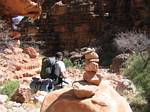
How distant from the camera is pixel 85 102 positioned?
627 cm

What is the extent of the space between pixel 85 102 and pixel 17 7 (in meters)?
21.2

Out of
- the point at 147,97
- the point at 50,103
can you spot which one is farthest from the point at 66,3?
the point at 50,103

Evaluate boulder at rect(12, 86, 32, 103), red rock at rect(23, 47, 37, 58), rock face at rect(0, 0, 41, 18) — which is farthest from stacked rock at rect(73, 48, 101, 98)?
rock face at rect(0, 0, 41, 18)

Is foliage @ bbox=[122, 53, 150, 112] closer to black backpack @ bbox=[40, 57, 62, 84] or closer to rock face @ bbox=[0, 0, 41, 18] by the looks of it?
black backpack @ bbox=[40, 57, 62, 84]

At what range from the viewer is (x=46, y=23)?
26406mm

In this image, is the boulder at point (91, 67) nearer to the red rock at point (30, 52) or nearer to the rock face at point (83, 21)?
the red rock at point (30, 52)

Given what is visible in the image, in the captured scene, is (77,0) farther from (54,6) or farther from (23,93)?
(23,93)

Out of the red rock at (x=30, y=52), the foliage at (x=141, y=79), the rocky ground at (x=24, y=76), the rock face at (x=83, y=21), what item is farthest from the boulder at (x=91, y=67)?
the rock face at (x=83, y=21)

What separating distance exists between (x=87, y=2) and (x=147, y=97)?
44.2ft

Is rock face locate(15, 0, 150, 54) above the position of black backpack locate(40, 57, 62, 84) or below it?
below

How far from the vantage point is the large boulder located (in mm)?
6250

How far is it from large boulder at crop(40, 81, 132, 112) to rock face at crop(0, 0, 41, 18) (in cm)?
2071

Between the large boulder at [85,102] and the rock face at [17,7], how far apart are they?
2071 cm

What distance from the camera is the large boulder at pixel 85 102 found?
6250mm
